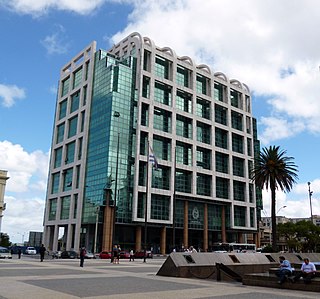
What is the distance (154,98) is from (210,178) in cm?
2172

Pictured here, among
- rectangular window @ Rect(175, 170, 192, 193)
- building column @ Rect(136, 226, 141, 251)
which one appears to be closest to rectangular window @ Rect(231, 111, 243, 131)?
rectangular window @ Rect(175, 170, 192, 193)

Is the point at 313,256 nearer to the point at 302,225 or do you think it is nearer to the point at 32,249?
the point at 32,249

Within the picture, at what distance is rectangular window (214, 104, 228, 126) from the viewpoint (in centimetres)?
8769

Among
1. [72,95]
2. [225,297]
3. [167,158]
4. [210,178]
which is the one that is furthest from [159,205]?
[225,297]

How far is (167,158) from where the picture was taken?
2950 inches

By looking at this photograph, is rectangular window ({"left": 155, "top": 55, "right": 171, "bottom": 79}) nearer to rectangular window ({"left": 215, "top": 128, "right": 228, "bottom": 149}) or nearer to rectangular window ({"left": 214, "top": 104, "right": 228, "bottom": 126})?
rectangular window ({"left": 214, "top": 104, "right": 228, "bottom": 126})

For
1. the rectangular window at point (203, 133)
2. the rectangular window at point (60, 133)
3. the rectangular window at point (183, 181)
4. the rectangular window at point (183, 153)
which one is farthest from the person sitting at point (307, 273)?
the rectangular window at point (60, 133)

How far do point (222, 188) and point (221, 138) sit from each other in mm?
11764

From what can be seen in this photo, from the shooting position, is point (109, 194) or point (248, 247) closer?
point (109, 194)

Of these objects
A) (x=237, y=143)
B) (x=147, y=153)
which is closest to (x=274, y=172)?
(x=147, y=153)

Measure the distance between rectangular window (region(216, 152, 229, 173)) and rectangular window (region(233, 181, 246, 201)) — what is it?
440 centimetres

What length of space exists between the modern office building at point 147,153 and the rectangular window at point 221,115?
281mm

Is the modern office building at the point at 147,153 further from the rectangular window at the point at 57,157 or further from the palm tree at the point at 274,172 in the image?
the palm tree at the point at 274,172

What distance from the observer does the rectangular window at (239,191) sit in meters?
86.7
